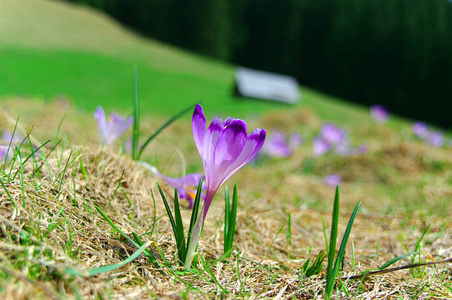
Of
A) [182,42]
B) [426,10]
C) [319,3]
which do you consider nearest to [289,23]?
[319,3]

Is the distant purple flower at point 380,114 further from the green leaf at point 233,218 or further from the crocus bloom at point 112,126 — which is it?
the green leaf at point 233,218

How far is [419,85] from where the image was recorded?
63.7 ft

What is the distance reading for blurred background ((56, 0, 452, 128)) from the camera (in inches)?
753

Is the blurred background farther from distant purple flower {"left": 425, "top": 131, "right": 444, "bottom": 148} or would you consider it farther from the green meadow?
the green meadow

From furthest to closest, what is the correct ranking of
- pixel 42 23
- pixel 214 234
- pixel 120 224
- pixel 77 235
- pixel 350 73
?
pixel 350 73
pixel 42 23
pixel 214 234
pixel 120 224
pixel 77 235

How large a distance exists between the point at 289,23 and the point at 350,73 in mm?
5767

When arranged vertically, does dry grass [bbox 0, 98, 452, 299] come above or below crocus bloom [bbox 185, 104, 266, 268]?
below

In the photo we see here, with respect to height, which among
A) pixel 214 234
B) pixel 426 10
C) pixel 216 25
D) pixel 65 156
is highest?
pixel 426 10

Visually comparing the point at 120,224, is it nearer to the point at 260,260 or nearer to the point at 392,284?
the point at 260,260

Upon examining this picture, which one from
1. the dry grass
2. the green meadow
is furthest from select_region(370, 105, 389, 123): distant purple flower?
the dry grass

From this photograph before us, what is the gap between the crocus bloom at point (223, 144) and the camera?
841mm

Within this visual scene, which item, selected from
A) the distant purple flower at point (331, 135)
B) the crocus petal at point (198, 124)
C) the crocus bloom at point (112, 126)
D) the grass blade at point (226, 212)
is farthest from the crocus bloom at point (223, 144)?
the distant purple flower at point (331, 135)

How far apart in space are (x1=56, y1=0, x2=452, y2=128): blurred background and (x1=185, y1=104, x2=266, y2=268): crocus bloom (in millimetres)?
20168

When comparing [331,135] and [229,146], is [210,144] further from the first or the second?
[331,135]
